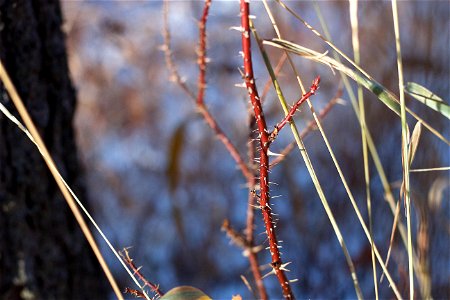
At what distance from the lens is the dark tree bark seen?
1260mm

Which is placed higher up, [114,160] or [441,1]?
[441,1]

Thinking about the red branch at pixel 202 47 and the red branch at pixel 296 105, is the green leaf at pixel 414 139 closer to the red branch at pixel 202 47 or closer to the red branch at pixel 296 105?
the red branch at pixel 296 105

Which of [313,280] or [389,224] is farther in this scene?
[313,280]

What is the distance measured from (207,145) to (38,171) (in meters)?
1.99

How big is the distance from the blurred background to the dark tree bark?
1.11 metres

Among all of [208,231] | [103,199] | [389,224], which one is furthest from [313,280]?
[103,199]

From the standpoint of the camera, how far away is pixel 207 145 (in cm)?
331

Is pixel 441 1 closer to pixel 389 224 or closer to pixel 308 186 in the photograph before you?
pixel 389 224

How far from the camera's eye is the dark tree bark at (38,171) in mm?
1260

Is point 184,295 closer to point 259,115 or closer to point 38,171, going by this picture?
point 259,115

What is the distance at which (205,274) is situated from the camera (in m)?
3.17

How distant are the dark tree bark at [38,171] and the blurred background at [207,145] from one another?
1112 millimetres

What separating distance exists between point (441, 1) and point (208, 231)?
5.12 ft

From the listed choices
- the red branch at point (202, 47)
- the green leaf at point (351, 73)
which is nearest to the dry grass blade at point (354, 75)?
the green leaf at point (351, 73)
